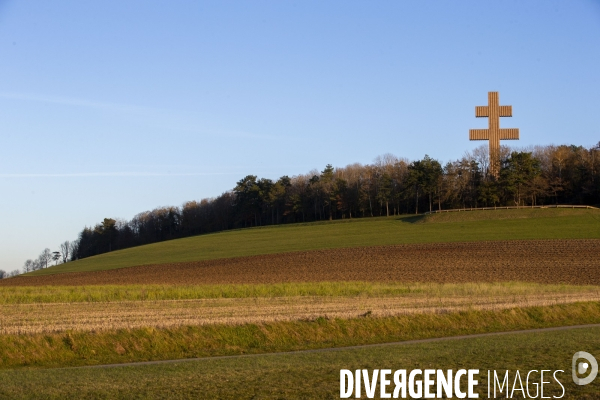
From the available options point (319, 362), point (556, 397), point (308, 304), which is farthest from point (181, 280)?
point (556, 397)

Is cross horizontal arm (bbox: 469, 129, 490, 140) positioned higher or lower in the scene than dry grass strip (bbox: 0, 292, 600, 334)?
higher

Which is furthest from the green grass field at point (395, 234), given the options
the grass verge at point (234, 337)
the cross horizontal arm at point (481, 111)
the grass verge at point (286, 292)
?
the grass verge at point (234, 337)

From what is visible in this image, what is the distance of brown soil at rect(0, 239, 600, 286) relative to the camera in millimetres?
41969

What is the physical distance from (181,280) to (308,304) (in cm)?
2415

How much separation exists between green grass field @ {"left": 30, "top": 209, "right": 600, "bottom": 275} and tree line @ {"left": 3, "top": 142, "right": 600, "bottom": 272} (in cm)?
1216

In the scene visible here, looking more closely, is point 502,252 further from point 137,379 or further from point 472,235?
point 137,379

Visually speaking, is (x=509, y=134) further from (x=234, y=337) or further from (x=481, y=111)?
(x=234, y=337)

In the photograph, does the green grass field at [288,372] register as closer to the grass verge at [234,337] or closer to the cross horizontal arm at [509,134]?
the grass verge at [234,337]

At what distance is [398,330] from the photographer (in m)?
19.0

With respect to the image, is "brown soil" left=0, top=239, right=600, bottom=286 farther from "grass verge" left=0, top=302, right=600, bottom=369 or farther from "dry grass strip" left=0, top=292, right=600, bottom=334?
"grass verge" left=0, top=302, right=600, bottom=369

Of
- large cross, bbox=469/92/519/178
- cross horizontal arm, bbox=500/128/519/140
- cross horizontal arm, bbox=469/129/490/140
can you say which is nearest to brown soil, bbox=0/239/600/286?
cross horizontal arm, bbox=469/129/490/140

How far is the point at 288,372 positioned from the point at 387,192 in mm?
93452

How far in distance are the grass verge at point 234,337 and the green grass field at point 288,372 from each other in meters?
2.39

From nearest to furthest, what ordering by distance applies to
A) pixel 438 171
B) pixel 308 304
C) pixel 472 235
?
pixel 308 304 < pixel 472 235 < pixel 438 171
